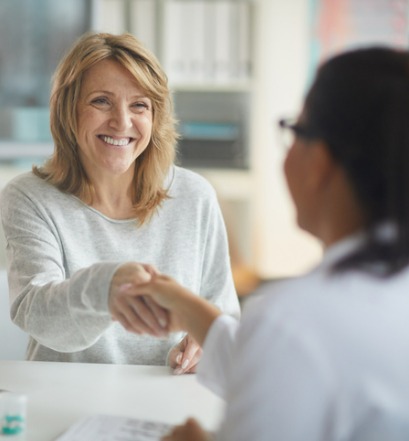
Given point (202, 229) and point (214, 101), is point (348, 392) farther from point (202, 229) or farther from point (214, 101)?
point (214, 101)

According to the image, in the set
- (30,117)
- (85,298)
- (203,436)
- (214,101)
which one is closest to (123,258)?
(85,298)

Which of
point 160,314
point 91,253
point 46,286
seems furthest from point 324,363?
point 91,253

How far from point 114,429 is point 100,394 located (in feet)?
0.71

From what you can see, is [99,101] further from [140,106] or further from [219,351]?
[219,351]

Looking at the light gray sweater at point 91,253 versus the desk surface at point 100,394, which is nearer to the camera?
the desk surface at point 100,394

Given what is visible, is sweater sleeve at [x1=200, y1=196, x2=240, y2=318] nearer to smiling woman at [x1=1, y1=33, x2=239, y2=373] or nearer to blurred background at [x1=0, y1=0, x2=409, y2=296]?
smiling woman at [x1=1, y1=33, x2=239, y2=373]

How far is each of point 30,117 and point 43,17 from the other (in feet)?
1.53

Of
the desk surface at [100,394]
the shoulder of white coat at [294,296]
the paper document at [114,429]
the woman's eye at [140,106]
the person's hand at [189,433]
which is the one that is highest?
the woman's eye at [140,106]

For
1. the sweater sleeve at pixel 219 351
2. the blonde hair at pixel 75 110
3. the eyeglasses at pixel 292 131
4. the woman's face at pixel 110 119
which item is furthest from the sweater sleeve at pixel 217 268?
the eyeglasses at pixel 292 131

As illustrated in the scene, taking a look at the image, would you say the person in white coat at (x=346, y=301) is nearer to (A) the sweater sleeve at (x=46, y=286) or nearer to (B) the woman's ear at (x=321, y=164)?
(B) the woman's ear at (x=321, y=164)

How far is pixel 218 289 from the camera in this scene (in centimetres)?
199

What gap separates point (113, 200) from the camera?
1987 millimetres

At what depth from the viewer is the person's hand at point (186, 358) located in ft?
5.55

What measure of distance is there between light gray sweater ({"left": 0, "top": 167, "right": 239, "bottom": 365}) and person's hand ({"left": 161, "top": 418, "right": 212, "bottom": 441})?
464mm
